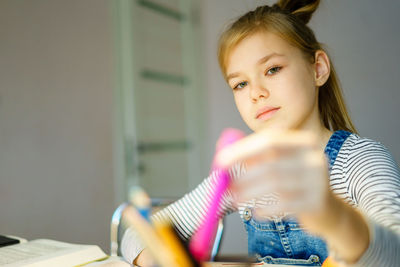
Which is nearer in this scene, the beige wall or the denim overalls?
the denim overalls

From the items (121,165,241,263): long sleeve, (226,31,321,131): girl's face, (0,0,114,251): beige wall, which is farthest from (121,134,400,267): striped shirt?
(0,0,114,251): beige wall

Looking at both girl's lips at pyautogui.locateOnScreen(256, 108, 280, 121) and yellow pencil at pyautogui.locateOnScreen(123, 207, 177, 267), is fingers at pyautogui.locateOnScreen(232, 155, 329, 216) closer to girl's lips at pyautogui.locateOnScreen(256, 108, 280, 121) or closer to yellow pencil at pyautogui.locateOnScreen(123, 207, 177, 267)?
yellow pencil at pyautogui.locateOnScreen(123, 207, 177, 267)

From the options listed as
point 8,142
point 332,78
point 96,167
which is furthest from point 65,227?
point 332,78

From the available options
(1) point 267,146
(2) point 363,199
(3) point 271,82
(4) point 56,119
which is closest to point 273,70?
(3) point 271,82

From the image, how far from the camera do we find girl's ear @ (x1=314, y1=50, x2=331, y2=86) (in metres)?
0.78

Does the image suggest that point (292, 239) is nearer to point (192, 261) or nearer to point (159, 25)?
point (192, 261)

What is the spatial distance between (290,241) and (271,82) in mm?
310

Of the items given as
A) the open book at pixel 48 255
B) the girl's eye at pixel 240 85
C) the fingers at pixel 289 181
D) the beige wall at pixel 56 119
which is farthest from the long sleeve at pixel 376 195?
the beige wall at pixel 56 119

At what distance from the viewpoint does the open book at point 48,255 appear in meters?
0.61

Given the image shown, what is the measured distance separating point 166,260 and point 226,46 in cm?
55

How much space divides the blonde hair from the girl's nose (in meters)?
0.11

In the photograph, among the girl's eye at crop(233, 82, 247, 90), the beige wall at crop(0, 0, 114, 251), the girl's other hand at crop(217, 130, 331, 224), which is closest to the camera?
the girl's other hand at crop(217, 130, 331, 224)

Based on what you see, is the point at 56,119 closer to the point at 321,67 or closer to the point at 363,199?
the point at 321,67

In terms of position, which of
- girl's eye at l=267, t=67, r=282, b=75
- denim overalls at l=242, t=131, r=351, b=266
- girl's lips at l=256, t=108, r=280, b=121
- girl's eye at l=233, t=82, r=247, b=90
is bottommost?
denim overalls at l=242, t=131, r=351, b=266
